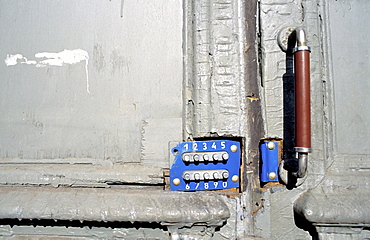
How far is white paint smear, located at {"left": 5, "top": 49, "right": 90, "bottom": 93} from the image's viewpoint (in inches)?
43.7

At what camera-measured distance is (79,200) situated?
963 mm

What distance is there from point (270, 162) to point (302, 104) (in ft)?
0.83

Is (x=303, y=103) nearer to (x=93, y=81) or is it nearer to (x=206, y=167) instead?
(x=206, y=167)

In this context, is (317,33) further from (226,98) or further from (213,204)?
(213,204)

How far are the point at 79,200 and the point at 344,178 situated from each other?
0.97m

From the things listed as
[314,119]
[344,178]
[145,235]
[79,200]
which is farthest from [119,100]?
[344,178]

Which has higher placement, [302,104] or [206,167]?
[302,104]

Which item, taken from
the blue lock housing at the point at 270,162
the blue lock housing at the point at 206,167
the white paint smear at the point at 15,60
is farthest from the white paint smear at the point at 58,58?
the blue lock housing at the point at 270,162

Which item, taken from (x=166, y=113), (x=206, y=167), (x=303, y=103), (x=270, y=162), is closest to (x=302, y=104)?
(x=303, y=103)

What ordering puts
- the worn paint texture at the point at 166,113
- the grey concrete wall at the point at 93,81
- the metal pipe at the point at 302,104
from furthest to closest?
the grey concrete wall at the point at 93,81 < the worn paint texture at the point at 166,113 < the metal pipe at the point at 302,104

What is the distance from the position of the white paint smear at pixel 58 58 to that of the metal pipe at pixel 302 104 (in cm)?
80

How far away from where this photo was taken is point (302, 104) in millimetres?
857

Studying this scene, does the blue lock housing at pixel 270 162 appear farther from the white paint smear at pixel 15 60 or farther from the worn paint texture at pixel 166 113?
the white paint smear at pixel 15 60

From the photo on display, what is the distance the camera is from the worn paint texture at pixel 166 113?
3.16ft
